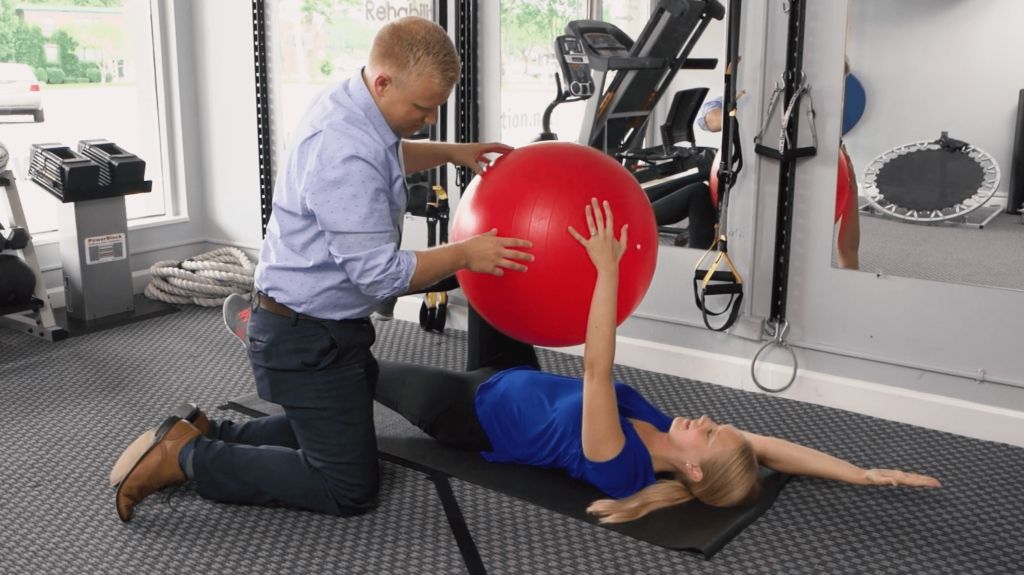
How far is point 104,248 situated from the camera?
4.36m

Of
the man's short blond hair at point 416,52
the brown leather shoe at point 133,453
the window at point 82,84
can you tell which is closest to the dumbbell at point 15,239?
the window at point 82,84

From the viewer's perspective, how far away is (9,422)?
320 centimetres

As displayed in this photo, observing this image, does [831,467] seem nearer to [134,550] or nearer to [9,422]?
[134,550]

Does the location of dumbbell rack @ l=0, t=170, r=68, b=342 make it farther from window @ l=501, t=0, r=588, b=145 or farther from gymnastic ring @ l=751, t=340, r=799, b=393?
gymnastic ring @ l=751, t=340, r=799, b=393

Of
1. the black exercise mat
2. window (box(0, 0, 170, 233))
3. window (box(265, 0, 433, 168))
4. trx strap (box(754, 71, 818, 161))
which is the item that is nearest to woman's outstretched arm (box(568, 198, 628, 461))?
the black exercise mat

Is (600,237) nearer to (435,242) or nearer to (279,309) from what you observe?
(279,309)

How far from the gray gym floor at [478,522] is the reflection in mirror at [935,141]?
0.61 m

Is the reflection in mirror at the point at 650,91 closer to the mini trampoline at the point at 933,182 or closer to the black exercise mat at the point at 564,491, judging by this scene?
the mini trampoline at the point at 933,182

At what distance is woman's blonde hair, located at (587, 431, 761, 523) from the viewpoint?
2363 mm

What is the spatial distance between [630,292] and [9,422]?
2.18m

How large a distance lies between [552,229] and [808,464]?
40.8 inches

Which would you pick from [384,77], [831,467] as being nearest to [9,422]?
[384,77]

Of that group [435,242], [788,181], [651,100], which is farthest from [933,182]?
[435,242]

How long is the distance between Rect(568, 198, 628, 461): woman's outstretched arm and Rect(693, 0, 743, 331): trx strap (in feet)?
3.85
